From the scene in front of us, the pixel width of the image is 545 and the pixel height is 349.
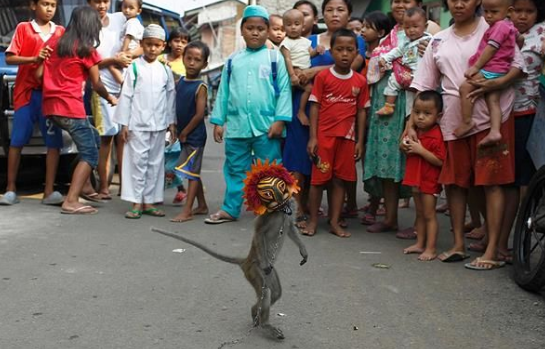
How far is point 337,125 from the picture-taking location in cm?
588

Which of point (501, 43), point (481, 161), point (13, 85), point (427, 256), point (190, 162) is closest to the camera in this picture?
point (501, 43)

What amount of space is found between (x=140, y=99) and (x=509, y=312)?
12.4 feet

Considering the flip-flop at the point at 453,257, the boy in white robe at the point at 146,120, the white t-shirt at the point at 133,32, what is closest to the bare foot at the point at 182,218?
the boy in white robe at the point at 146,120

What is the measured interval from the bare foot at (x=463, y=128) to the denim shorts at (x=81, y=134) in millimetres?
3380

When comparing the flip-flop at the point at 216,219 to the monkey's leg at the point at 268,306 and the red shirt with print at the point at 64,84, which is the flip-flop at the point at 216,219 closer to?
the red shirt with print at the point at 64,84

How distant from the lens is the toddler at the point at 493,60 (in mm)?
4758

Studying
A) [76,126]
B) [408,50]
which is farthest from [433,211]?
[76,126]

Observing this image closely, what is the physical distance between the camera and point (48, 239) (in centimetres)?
558

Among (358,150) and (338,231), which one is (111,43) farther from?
(338,231)

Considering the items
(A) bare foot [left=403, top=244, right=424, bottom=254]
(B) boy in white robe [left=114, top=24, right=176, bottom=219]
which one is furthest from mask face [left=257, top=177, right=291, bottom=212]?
(B) boy in white robe [left=114, top=24, right=176, bottom=219]

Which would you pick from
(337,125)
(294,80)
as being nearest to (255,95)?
(294,80)

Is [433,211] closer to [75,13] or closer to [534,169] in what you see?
[534,169]

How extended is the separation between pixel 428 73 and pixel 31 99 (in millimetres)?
3787

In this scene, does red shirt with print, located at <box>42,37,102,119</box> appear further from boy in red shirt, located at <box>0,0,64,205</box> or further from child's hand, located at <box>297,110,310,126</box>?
child's hand, located at <box>297,110,310,126</box>
